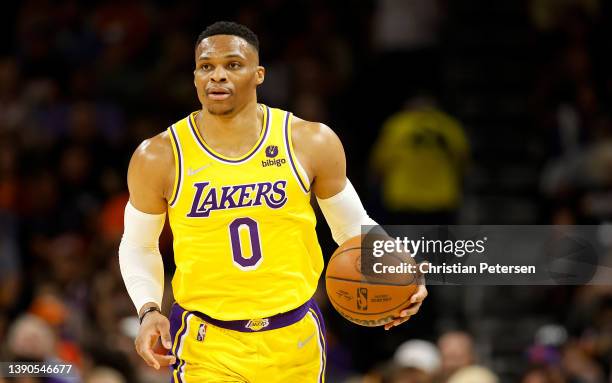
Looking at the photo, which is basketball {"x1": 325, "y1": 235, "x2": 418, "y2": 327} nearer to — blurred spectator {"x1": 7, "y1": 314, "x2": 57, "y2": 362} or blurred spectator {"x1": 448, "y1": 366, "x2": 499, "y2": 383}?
blurred spectator {"x1": 7, "y1": 314, "x2": 57, "y2": 362}

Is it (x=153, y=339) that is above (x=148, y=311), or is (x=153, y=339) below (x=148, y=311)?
below

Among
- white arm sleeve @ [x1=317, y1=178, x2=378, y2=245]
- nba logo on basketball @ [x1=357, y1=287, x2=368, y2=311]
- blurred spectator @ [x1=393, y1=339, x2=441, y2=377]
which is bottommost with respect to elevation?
blurred spectator @ [x1=393, y1=339, x2=441, y2=377]

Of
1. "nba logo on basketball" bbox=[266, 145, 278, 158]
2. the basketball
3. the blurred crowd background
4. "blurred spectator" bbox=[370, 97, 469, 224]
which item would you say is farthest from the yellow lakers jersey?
"blurred spectator" bbox=[370, 97, 469, 224]

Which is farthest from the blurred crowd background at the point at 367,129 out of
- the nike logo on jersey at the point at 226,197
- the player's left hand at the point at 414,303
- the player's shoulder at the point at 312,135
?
the nike logo on jersey at the point at 226,197

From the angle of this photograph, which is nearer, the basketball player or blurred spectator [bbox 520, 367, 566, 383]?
the basketball player

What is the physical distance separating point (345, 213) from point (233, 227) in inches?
27.2

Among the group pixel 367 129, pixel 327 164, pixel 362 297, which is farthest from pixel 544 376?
pixel 367 129

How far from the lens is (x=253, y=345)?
621cm

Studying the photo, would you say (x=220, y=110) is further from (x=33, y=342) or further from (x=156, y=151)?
(x=33, y=342)

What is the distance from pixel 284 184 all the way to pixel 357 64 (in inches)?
314

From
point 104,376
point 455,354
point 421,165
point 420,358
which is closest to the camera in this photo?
point 104,376

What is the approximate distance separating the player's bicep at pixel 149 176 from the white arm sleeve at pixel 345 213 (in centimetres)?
86

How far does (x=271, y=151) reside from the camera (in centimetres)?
634

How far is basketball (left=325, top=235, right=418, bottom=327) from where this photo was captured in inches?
248
